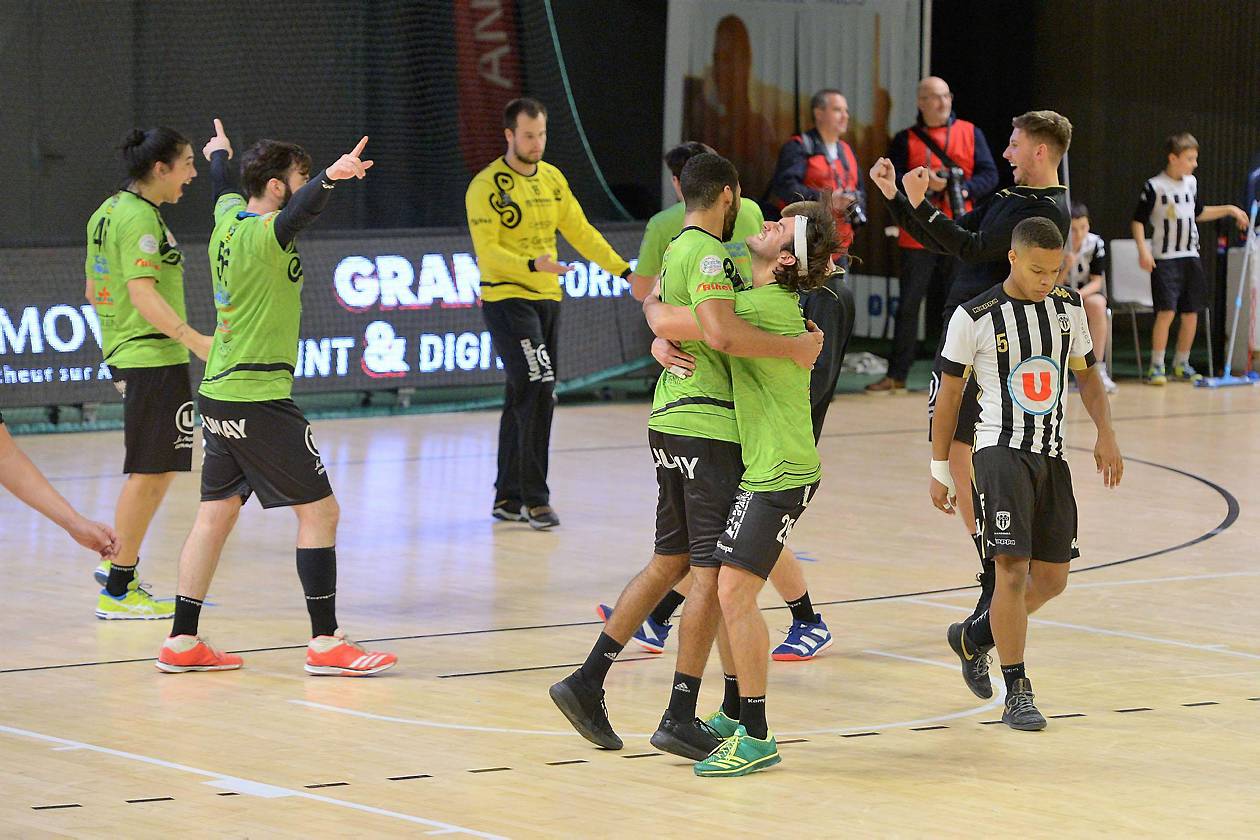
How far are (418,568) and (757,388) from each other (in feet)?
11.5

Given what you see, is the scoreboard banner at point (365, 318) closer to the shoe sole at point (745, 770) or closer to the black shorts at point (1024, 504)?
the black shorts at point (1024, 504)

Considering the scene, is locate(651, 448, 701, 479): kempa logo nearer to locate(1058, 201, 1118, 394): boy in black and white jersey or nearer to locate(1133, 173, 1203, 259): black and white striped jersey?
locate(1058, 201, 1118, 394): boy in black and white jersey

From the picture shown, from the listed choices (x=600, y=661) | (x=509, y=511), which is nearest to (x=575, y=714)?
(x=600, y=661)

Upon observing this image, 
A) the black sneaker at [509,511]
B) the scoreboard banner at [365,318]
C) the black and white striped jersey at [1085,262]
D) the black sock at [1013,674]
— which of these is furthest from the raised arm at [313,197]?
the black and white striped jersey at [1085,262]

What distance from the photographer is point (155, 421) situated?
786 cm

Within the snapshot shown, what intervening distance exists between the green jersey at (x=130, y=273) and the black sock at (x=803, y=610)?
2868 millimetres

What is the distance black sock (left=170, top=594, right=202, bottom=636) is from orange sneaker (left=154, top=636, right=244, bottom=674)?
26 mm

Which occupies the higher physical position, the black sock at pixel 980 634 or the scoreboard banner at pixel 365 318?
the scoreboard banner at pixel 365 318

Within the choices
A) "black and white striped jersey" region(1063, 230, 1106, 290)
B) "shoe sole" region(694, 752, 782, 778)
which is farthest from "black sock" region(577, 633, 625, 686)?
"black and white striped jersey" region(1063, 230, 1106, 290)

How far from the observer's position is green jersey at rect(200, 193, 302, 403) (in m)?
6.73

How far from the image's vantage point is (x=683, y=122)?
630 inches

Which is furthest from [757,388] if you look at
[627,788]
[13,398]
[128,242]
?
[13,398]

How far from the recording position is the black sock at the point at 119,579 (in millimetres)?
7672

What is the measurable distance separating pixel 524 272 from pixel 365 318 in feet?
15.3
